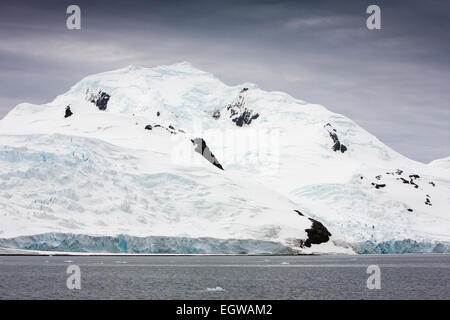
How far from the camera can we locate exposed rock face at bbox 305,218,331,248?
132625 mm

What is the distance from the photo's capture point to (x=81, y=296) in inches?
2190

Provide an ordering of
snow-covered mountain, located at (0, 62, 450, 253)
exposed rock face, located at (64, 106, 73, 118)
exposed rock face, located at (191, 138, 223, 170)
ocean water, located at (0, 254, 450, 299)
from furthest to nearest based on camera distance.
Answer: exposed rock face, located at (64, 106, 73, 118) → exposed rock face, located at (191, 138, 223, 170) → snow-covered mountain, located at (0, 62, 450, 253) → ocean water, located at (0, 254, 450, 299)

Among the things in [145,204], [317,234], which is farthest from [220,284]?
[317,234]

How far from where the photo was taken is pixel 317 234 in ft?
444

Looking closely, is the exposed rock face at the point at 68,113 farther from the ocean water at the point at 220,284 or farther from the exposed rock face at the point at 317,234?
the ocean water at the point at 220,284

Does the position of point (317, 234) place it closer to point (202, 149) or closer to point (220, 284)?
point (202, 149)

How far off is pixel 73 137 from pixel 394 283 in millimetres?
81330

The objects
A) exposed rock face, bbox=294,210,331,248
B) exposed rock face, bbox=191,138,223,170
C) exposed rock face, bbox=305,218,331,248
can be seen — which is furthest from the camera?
exposed rock face, bbox=191,138,223,170

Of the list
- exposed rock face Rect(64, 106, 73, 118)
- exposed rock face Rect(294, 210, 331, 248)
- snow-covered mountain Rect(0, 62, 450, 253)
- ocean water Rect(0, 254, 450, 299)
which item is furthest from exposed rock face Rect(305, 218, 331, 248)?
exposed rock face Rect(64, 106, 73, 118)

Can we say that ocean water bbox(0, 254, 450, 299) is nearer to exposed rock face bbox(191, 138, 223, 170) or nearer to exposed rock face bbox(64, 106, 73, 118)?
exposed rock face bbox(191, 138, 223, 170)

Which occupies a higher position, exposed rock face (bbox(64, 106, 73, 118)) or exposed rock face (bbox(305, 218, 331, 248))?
exposed rock face (bbox(64, 106, 73, 118))

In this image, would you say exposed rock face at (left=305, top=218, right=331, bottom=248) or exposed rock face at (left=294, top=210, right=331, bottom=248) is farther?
exposed rock face at (left=305, top=218, right=331, bottom=248)
